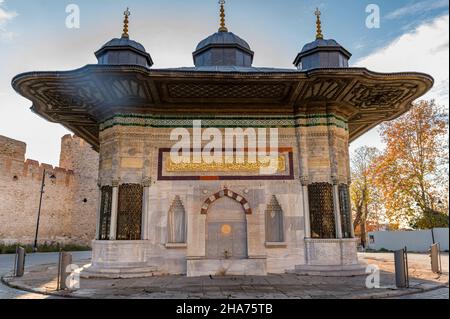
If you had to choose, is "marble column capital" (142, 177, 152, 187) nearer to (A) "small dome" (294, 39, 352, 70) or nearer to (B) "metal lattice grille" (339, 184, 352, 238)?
(B) "metal lattice grille" (339, 184, 352, 238)

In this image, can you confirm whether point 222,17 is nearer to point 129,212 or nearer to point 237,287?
point 129,212

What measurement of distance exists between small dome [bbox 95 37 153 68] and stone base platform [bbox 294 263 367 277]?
918 centimetres

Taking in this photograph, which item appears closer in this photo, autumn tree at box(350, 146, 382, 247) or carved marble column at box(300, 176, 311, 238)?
carved marble column at box(300, 176, 311, 238)

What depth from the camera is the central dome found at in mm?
13930

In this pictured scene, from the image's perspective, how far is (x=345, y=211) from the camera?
10.3 m

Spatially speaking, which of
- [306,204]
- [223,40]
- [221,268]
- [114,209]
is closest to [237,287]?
[221,268]

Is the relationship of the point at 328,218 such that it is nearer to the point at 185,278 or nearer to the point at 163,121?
the point at 185,278

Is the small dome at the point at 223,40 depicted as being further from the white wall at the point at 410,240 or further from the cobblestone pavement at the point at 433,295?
the white wall at the point at 410,240

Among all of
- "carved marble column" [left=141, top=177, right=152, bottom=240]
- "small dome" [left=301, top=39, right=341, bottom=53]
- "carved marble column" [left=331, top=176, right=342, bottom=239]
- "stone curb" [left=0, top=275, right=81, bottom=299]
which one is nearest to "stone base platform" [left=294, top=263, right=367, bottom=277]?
"carved marble column" [left=331, top=176, right=342, bottom=239]

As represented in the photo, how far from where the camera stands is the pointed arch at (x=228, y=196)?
1015 centimetres

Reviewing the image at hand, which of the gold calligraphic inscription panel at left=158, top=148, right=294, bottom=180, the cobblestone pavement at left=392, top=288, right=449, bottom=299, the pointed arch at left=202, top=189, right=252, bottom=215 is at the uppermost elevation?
the gold calligraphic inscription panel at left=158, top=148, right=294, bottom=180

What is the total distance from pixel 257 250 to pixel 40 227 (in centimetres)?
2019

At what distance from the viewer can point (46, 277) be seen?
9.41 m

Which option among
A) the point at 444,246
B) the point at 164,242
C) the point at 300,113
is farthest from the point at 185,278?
the point at 444,246
